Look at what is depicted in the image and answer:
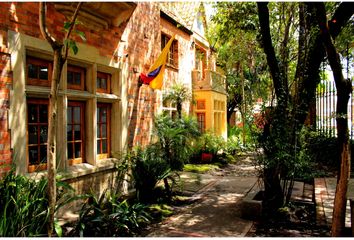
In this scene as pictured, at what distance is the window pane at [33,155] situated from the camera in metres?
5.14

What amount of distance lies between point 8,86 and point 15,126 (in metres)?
0.66

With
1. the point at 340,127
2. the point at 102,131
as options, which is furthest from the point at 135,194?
the point at 340,127

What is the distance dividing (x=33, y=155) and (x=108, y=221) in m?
1.86

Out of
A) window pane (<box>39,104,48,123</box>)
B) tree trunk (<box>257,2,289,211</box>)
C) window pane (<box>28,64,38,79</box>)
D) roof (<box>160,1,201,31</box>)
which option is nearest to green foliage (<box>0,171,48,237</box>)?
window pane (<box>39,104,48,123</box>)

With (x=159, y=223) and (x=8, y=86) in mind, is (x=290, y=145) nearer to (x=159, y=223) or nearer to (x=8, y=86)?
(x=159, y=223)

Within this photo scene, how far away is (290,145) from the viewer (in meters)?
5.86

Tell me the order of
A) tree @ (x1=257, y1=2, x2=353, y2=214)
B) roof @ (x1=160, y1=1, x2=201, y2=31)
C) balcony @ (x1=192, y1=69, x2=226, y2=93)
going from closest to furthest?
tree @ (x1=257, y1=2, x2=353, y2=214) → roof @ (x1=160, y1=1, x2=201, y2=31) → balcony @ (x1=192, y1=69, x2=226, y2=93)

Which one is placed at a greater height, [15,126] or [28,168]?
[15,126]

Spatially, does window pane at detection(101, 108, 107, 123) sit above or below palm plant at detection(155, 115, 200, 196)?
above

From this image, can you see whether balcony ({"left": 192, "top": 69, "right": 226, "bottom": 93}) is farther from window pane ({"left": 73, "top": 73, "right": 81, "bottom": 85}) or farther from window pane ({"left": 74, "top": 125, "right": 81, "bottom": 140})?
window pane ({"left": 74, "top": 125, "right": 81, "bottom": 140})

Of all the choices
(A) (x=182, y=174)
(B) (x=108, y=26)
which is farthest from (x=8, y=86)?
(A) (x=182, y=174)

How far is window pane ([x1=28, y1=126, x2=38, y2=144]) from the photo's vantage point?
16.8 ft

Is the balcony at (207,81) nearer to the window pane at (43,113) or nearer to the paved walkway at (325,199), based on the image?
the paved walkway at (325,199)

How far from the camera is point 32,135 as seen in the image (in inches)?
204
